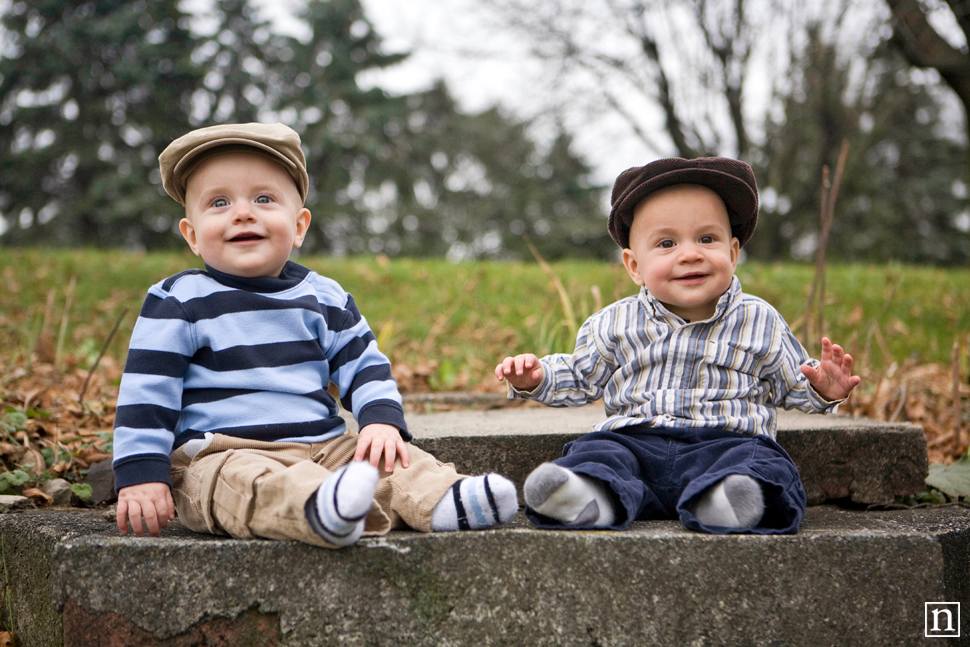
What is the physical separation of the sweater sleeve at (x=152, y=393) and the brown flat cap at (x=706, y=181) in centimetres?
125

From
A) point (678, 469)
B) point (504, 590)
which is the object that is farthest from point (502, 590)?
point (678, 469)

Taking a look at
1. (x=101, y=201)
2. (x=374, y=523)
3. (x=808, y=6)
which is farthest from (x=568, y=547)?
(x=101, y=201)

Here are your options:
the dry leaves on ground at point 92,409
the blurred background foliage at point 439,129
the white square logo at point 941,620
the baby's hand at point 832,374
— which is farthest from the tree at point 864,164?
the white square logo at point 941,620

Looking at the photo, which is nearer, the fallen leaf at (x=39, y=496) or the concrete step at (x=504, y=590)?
the concrete step at (x=504, y=590)

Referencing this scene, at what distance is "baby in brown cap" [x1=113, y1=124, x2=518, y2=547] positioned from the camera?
1730mm

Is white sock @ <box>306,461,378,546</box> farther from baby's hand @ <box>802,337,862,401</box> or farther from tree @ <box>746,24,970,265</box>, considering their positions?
tree @ <box>746,24,970,265</box>

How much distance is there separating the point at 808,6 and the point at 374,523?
1181cm

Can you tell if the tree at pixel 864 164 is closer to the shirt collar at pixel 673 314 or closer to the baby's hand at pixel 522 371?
the shirt collar at pixel 673 314

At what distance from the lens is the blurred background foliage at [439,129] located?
12539 millimetres

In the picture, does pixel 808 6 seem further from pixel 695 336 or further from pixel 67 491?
pixel 67 491

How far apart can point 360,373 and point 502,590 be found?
72 cm

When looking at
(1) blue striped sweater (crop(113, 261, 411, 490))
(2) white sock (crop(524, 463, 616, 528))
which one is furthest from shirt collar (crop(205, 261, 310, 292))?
(2) white sock (crop(524, 463, 616, 528))

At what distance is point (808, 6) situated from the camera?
36.5 ft

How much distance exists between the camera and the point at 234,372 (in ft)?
6.22
